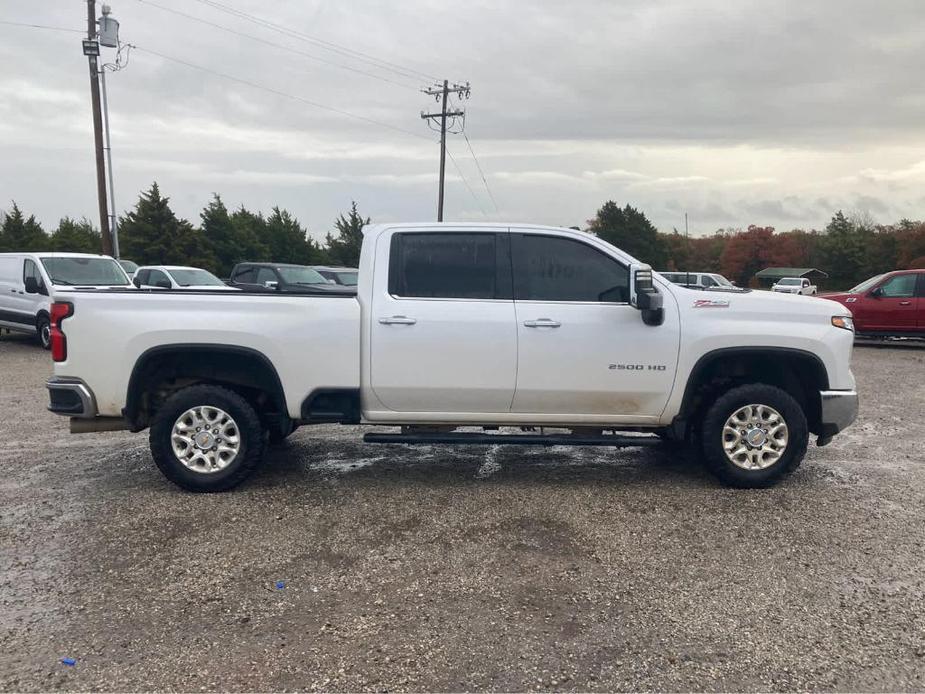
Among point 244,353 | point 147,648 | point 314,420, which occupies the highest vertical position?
point 244,353

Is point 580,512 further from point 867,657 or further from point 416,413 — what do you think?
point 867,657

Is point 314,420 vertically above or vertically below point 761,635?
above

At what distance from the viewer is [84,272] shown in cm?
1359

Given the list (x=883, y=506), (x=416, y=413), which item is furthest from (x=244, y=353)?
(x=883, y=506)

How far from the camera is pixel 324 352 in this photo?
504cm

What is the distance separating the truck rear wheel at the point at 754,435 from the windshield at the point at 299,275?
43.9ft

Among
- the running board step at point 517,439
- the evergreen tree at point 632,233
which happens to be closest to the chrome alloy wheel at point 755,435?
the running board step at point 517,439

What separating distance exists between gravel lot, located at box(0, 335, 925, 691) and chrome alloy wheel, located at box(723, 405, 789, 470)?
0.91ft

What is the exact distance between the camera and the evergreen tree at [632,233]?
63.1 meters

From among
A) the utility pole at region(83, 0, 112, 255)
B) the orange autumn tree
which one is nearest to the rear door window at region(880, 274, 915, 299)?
the utility pole at region(83, 0, 112, 255)

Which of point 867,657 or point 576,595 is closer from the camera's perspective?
point 867,657

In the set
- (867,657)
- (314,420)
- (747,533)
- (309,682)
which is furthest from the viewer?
(314,420)

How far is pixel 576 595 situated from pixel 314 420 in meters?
2.43

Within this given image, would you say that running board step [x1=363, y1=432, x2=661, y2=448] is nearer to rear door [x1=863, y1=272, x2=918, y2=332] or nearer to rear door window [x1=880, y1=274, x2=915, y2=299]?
rear door [x1=863, y1=272, x2=918, y2=332]
